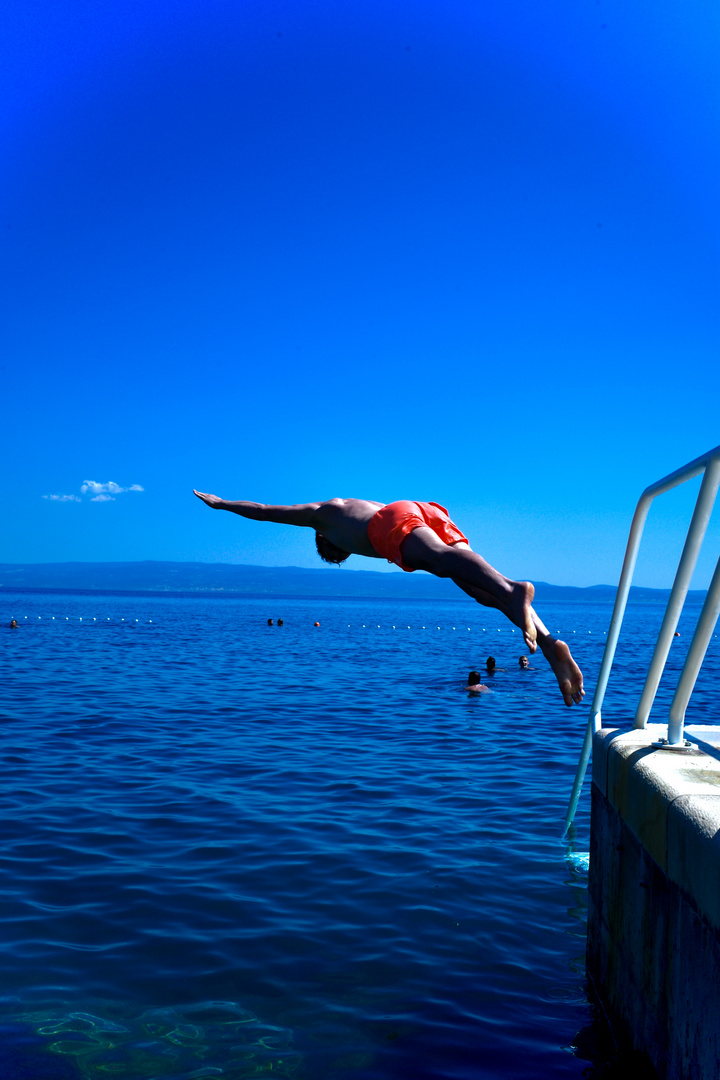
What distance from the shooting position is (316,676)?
27906mm

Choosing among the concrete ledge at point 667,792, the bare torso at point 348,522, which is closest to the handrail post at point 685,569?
the concrete ledge at point 667,792

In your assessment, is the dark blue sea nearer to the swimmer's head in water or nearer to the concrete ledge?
the concrete ledge

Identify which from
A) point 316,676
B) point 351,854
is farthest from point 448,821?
point 316,676

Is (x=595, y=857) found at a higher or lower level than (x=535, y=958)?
higher

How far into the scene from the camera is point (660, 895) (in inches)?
147

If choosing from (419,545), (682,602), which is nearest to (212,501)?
(419,545)

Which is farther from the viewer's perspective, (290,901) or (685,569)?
(290,901)

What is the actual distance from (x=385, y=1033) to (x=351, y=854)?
3535 millimetres

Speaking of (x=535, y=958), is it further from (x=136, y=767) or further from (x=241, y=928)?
(x=136, y=767)

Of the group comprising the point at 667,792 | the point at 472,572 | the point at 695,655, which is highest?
the point at 472,572

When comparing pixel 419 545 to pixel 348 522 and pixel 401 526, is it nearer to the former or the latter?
pixel 401 526

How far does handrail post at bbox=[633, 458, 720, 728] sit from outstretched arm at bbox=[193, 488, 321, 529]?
8.38ft

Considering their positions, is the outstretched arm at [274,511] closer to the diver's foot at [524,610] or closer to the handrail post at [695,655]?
the diver's foot at [524,610]

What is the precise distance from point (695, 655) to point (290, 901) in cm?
536
